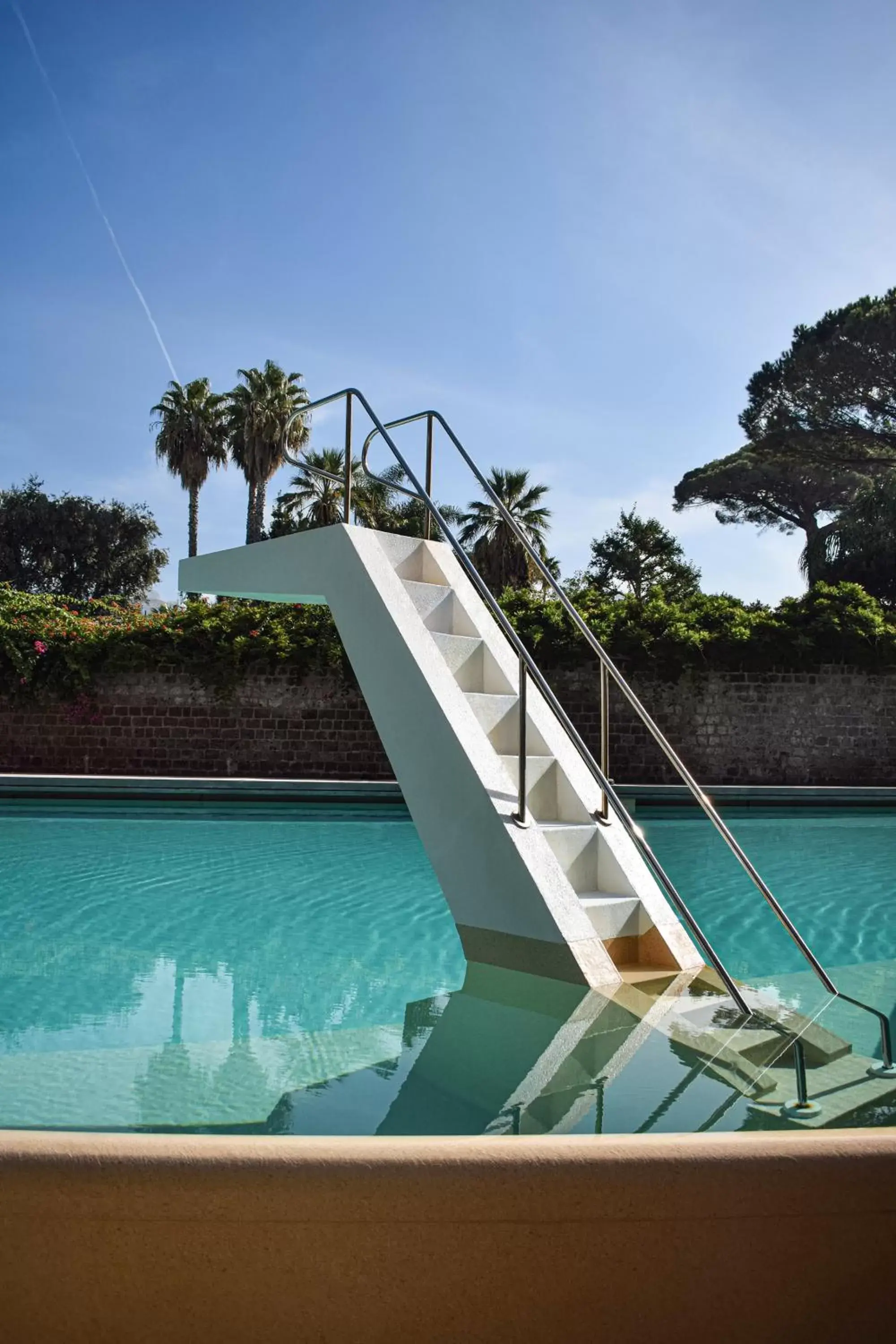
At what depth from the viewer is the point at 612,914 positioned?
3.62 meters

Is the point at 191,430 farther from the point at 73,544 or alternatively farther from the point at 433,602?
the point at 433,602

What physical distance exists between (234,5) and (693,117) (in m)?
4.38

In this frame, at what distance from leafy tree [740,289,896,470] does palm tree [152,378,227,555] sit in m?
14.3

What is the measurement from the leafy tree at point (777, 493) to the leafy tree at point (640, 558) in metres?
4.54

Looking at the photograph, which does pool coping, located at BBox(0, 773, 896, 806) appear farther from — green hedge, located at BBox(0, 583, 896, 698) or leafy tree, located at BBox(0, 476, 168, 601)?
leafy tree, located at BBox(0, 476, 168, 601)

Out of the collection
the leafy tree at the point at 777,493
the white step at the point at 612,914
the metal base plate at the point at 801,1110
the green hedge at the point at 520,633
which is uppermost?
the leafy tree at the point at 777,493

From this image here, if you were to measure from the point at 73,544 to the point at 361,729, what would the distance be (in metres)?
20.7

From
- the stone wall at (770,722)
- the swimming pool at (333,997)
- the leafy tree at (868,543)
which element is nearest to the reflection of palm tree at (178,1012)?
the swimming pool at (333,997)

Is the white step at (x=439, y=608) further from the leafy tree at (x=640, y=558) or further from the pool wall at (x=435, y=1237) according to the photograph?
the leafy tree at (x=640, y=558)

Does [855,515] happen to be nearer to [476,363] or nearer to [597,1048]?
[476,363]

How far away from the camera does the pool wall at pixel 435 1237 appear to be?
134 centimetres

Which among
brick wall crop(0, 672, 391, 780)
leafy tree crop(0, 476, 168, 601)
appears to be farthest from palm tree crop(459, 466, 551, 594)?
brick wall crop(0, 672, 391, 780)

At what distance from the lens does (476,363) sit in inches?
526

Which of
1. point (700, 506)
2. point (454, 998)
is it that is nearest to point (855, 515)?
point (700, 506)
